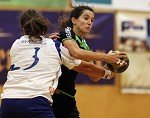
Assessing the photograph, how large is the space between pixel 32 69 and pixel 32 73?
3 cm

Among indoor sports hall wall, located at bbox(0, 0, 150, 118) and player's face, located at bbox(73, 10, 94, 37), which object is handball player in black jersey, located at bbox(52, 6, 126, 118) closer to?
player's face, located at bbox(73, 10, 94, 37)

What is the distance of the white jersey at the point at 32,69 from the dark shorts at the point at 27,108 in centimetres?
4

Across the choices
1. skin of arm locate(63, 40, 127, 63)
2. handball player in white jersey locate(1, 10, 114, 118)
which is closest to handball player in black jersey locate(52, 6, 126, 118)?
skin of arm locate(63, 40, 127, 63)

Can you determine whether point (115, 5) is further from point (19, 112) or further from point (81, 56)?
point (19, 112)

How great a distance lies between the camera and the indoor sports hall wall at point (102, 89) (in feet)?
21.9

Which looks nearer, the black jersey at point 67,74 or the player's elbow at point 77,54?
the player's elbow at point 77,54

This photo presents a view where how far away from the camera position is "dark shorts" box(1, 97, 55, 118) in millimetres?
2803

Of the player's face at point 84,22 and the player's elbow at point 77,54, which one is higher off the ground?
the player's face at point 84,22

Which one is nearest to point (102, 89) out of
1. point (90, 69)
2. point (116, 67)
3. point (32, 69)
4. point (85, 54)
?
point (90, 69)

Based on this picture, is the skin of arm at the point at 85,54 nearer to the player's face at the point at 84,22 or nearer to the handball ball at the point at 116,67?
the handball ball at the point at 116,67

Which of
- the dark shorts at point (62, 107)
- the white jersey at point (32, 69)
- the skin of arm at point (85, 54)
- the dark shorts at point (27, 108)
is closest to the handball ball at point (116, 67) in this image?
the skin of arm at point (85, 54)

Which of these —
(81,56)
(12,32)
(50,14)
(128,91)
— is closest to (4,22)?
(12,32)

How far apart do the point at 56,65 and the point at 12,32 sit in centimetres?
365

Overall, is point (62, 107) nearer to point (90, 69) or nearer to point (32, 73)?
point (90, 69)
